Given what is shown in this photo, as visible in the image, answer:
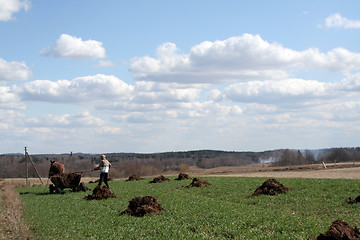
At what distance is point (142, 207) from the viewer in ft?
60.9

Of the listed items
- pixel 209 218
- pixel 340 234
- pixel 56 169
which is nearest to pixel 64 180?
pixel 56 169

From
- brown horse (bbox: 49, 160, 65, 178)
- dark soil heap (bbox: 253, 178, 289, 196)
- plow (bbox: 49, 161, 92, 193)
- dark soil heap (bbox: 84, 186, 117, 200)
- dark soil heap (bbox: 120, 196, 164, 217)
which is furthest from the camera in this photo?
brown horse (bbox: 49, 160, 65, 178)

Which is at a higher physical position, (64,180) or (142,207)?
(64,180)

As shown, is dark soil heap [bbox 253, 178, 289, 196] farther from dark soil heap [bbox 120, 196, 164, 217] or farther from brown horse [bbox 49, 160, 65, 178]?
brown horse [bbox 49, 160, 65, 178]

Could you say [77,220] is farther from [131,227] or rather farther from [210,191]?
[210,191]

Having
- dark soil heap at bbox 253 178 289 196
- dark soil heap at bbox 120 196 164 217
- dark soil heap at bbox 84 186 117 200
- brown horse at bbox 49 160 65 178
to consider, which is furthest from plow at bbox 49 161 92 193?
dark soil heap at bbox 253 178 289 196

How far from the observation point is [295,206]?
1938cm

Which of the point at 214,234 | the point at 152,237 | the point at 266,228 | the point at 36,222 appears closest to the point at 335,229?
the point at 266,228

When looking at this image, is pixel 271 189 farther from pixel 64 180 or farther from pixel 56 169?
pixel 56 169

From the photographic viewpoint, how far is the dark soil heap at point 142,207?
18297 millimetres

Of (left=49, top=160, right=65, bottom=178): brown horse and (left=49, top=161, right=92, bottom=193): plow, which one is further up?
(left=49, top=160, right=65, bottom=178): brown horse

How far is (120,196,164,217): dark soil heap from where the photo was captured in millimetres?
18297

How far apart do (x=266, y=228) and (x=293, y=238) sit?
1828mm

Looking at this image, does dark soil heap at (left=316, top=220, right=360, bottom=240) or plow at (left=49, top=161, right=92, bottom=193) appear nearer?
dark soil heap at (left=316, top=220, right=360, bottom=240)
